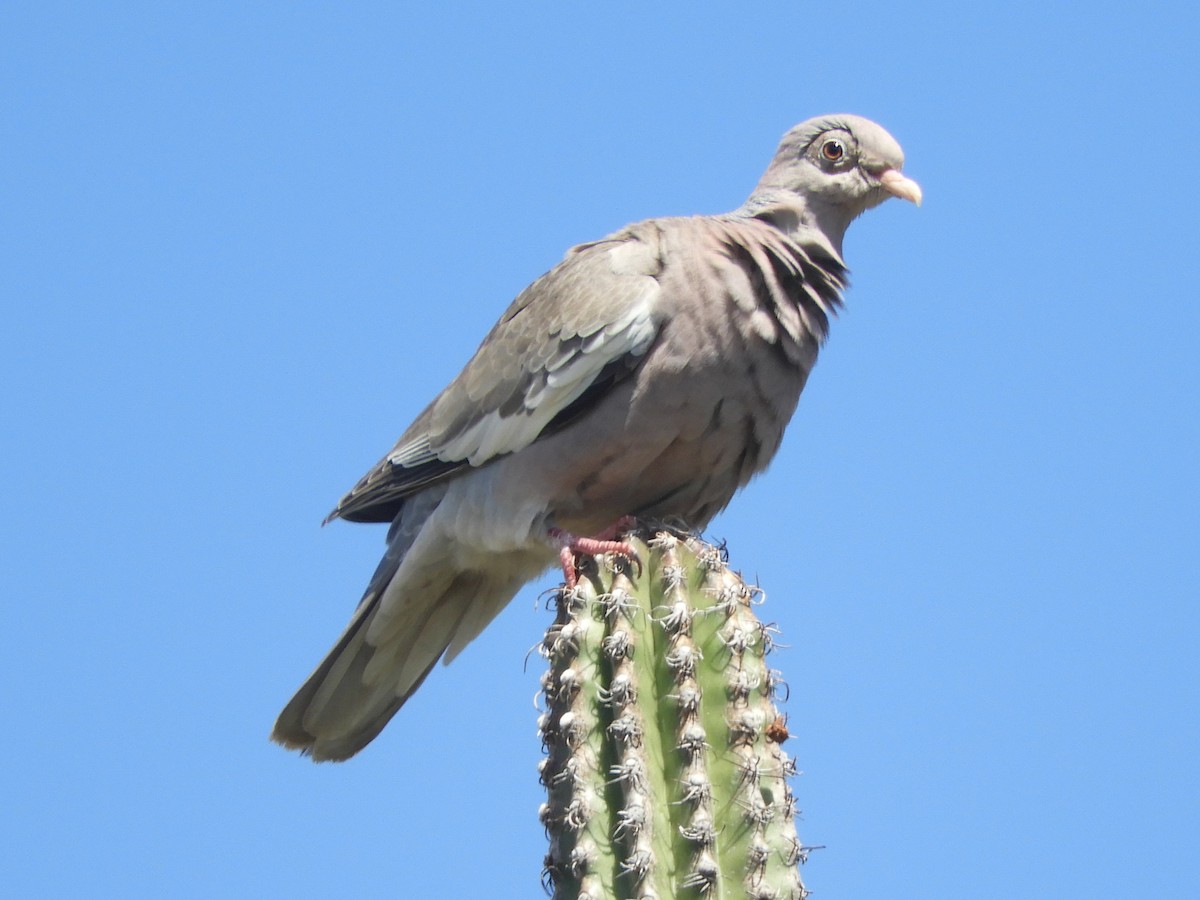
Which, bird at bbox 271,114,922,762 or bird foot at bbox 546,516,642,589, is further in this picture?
bird at bbox 271,114,922,762

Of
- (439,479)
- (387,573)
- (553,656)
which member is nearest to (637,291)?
(439,479)

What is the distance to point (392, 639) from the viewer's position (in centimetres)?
548

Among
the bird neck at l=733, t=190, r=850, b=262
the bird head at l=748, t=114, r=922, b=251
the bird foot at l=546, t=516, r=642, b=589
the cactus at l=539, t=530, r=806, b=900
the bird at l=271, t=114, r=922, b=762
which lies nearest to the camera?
the cactus at l=539, t=530, r=806, b=900

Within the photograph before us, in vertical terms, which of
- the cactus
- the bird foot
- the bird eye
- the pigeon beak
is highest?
the bird eye

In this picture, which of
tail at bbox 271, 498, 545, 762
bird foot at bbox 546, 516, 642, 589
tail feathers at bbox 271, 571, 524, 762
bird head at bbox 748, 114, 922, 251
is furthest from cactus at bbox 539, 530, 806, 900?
bird head at bbox 748, 114, 922, 251

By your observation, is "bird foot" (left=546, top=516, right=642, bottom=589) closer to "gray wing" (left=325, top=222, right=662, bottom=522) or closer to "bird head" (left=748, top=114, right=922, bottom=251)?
"gray wing" (left=325, top=222, right=662, bottom=522)

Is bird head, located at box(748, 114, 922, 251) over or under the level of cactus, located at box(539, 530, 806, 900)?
over

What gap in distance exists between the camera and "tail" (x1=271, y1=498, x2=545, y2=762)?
17.6ft

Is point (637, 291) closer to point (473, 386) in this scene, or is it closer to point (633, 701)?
point (473, 386)

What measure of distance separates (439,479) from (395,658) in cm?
70

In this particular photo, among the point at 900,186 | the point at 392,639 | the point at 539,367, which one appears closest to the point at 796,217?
the point at 900,186

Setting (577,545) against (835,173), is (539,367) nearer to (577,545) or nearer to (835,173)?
(577,545)

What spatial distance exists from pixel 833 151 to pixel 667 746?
303 cm

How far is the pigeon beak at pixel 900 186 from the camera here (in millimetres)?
5529
